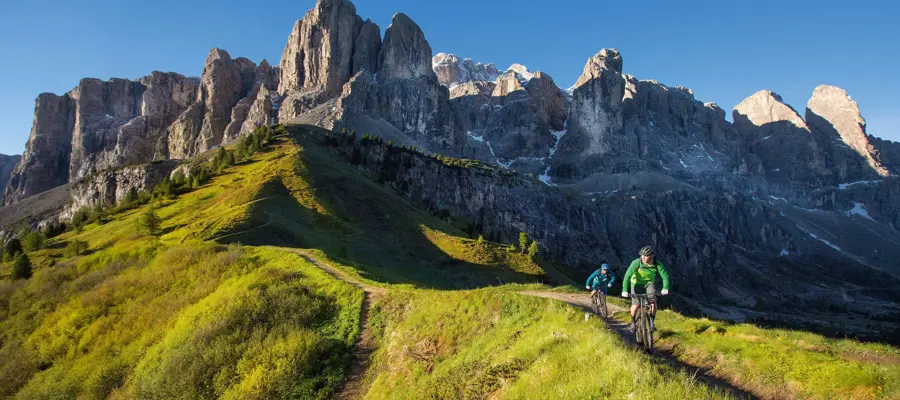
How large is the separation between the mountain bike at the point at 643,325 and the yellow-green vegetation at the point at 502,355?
3.50 ft

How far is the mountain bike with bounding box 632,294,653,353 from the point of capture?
12.8 meters

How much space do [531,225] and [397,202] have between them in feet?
352

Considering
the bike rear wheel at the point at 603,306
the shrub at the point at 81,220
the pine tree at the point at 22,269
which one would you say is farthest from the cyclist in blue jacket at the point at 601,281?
the shrub at the point at 81,220

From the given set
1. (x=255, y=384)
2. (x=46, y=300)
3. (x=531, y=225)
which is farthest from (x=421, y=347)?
(x=531, y=225)

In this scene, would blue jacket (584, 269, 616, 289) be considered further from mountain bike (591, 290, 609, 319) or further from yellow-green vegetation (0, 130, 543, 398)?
yellow-green vegetation (0, 130, 543, 398)

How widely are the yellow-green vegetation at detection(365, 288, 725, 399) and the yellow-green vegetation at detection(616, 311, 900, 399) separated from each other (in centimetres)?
265

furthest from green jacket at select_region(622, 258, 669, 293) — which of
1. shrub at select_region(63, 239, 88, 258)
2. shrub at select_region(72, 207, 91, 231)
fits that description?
shrub at select_region(72, 207, 91, 231)

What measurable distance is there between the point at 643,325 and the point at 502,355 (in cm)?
393

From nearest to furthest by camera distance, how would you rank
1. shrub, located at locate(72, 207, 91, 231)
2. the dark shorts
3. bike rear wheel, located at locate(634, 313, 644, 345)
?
the dark shorts
bike rear wheel, located at locate(634, 313, 644, 345)
shrub, located at locate(72, 207, 91, 231)

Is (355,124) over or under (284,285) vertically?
over

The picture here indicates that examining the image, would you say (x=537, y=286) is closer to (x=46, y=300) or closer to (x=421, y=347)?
(x=421, y=347)

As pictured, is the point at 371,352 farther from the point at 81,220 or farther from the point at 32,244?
the point at 81,220

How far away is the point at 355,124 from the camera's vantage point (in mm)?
197500

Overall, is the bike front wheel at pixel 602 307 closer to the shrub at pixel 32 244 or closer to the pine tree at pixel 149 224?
the pine tree at pixel 149 224
